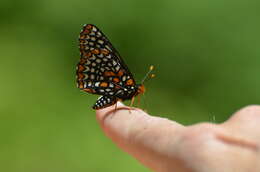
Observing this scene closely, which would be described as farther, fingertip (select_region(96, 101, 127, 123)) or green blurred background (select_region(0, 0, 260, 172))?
green blurred background (select_region(0, 0, 260, 172))

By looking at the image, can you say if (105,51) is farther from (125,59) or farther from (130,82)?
(125,59)

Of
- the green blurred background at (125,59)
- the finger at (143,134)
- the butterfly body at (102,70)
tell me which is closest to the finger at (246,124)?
the finger at (143,134)

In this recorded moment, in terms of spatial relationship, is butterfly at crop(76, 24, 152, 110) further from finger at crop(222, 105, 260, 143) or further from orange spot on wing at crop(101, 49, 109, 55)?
finger at crop(222, 105, 260, 143)

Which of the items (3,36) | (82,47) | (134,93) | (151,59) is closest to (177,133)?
(134,93)

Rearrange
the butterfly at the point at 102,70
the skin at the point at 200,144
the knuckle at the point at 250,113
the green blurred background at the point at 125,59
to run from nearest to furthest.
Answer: the skin at the point at 200,144 < the knuckle at the point at 250,113 < the butterfly at the point at 102,70 < the green blurred background at the point at 125,59


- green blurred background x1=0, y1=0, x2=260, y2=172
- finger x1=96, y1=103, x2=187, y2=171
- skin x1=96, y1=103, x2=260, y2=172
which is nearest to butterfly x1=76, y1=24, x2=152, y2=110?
finger x1=96, y1=103, x2=187, y2=171

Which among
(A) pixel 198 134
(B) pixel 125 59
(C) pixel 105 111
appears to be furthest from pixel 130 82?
(B) pixel 125 59

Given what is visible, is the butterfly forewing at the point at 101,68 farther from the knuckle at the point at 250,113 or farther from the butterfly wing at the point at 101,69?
the knuckle at the point at 250,113
